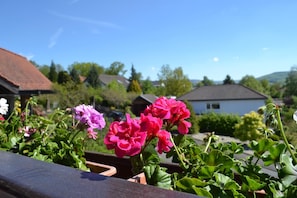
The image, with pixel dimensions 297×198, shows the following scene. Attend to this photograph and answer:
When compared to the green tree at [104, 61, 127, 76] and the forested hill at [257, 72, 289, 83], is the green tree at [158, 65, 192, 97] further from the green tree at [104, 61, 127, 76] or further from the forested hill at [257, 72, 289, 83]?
the forested hill at [257, 72, 289, 83]

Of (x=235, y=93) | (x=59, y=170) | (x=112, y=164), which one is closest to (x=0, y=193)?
(x=59, y=170)

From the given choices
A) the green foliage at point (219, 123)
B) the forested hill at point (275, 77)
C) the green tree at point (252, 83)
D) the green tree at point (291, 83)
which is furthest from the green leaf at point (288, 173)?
the forested hill at point (275, 77)

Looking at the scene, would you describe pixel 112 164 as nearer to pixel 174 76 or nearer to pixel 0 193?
pixel 0 193

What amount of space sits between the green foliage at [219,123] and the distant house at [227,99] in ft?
27.9

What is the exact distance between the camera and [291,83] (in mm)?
44375

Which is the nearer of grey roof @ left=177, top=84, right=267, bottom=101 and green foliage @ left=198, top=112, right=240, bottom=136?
green foliage @ left=198, top=112, right=240, bottom=136

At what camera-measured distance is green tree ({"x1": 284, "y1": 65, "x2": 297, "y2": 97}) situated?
142 feet

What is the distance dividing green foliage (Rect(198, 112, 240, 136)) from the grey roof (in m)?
8.96

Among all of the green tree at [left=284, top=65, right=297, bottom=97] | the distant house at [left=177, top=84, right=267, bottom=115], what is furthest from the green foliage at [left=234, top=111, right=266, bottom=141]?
the green tree at [left=284, top=65, right=297, bottom=97]

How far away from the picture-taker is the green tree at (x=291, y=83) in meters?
43.4

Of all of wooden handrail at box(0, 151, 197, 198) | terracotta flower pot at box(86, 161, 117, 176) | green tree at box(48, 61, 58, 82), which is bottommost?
terracotta flower pot at box(86, 161, 117, 176)

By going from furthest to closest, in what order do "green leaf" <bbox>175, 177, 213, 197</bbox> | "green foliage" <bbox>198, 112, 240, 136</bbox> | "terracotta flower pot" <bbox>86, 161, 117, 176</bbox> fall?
1. "green foliage" <bbox>198, 112, 240, 136</bbox>
2. "terracotta flower pot" <bbox>86, 161, 117, 176</bbox>
3. "green leaf" <bbox>175, 177, 213, 197</bbox>

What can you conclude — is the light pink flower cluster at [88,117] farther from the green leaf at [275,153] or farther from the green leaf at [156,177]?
the green leaf at [275,153]

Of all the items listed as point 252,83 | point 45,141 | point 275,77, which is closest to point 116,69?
point 252,83
